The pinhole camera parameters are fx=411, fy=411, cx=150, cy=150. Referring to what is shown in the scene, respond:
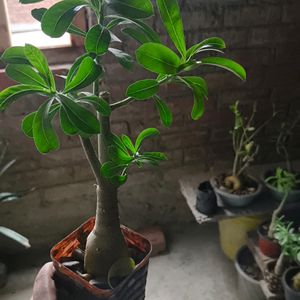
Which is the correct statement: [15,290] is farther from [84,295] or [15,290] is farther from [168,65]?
[168,65]

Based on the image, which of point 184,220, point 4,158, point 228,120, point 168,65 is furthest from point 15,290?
point 168,65

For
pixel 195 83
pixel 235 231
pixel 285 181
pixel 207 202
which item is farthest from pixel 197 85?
pixel 235 231

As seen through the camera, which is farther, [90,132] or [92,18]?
[92,18]

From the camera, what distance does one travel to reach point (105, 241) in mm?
1162

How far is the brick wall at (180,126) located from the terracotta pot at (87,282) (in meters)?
0.69

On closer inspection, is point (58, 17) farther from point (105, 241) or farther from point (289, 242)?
point (289, 242)

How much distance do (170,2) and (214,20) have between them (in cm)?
92

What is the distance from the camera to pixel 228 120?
1.99 metres

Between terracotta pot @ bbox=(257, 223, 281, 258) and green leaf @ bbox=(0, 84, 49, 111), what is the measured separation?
1171mm

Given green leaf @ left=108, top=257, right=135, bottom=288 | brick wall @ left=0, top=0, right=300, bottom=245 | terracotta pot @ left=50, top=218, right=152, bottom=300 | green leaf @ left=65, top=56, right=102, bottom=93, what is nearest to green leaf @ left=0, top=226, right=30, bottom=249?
brick wall @ left=0, top=0, right=300, bottom=245

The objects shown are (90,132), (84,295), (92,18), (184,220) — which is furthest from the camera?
(184,220)

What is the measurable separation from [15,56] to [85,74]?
0.19 metres

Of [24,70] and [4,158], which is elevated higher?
[24,70]

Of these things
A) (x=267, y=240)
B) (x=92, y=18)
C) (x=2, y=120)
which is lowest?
(x=267, y=240)
